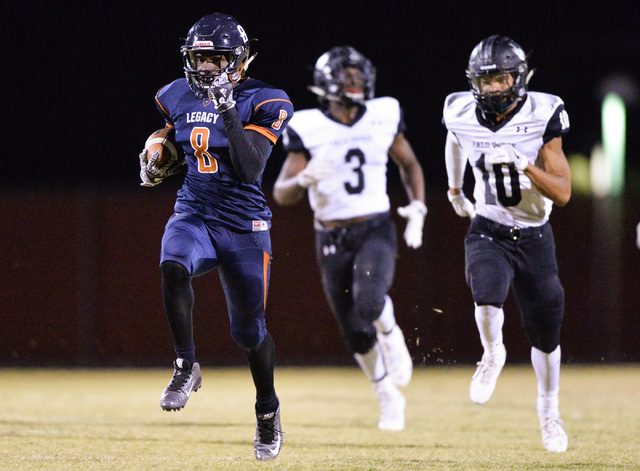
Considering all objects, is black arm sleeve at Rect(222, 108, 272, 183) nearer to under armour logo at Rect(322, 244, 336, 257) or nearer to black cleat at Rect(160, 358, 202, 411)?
black cleat at Rect(160, 358, 202, 411)

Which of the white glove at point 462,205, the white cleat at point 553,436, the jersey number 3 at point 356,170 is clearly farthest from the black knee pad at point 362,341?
the white cleat at point 553,436

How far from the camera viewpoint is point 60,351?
913cm

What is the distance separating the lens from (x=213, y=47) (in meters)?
3.87

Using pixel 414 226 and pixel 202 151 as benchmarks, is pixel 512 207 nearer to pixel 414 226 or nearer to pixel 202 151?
→ pixel 414 226

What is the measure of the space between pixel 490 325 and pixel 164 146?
1.70 meters

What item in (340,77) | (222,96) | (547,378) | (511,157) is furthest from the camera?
(340,77)

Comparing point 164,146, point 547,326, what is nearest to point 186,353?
point 164,146

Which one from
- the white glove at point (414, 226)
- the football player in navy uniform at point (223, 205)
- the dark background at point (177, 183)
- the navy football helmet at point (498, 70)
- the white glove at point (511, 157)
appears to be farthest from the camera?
the dark background at point (177, 183)

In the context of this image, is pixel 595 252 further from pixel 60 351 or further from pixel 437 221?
pixel 60 351

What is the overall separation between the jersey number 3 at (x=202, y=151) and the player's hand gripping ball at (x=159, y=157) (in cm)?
18

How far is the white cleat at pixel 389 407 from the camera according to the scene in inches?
212

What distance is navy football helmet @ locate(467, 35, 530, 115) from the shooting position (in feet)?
14.3

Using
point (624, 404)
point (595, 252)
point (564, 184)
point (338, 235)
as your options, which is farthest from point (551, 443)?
point (595, 252)

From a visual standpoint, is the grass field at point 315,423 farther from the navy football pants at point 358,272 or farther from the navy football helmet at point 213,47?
the navy football helmet at point 213,47
